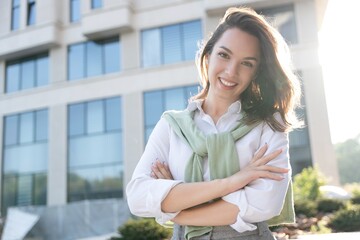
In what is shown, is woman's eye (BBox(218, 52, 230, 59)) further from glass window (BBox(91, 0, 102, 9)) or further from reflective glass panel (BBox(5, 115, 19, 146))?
reflective glass panel (BBox(5, 115, 19, 146))

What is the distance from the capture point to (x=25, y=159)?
72.2 ft

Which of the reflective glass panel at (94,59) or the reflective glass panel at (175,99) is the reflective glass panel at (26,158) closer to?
the reflective glass panel at (94,59)

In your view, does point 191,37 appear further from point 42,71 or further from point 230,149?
point 230,149

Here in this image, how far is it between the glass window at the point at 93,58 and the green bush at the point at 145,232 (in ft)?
42.7

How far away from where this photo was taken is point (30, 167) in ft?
71.3

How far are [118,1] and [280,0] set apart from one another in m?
7.98

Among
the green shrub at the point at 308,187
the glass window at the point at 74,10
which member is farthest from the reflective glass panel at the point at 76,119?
the green shrub at the point at 308,187

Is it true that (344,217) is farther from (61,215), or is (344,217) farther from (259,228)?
(61,215)

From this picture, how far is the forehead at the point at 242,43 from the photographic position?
81.6 inches

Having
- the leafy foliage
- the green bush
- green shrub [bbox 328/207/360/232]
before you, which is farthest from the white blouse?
the leafy foliage

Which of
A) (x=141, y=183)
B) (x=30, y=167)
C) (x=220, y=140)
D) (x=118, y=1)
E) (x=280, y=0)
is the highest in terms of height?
(x=118, y=1)

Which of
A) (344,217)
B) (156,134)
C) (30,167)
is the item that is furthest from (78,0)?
(156,134)

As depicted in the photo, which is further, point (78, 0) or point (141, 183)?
point (78, 0)

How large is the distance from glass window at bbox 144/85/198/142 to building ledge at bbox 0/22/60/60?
6.53m
